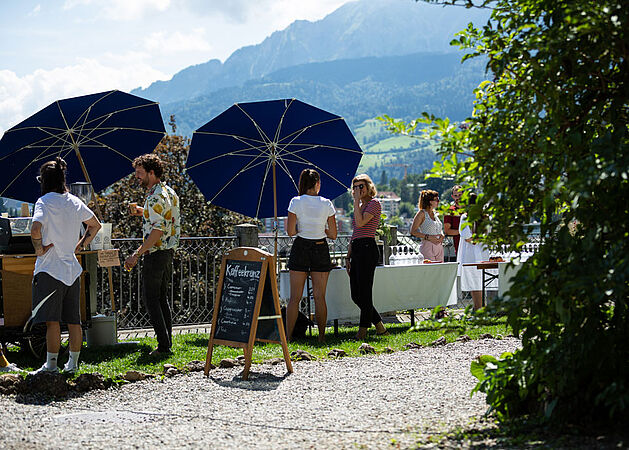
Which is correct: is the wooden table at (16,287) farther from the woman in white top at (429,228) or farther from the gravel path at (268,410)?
the woman in white top at (429,228)

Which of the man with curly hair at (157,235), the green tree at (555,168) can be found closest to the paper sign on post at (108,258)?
the man with curly hair at (157,235)

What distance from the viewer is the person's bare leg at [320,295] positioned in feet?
27.5

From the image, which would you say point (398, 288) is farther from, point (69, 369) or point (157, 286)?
point (69, 369)

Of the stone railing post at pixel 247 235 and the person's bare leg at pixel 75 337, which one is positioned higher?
the stone railing post at pixel 247 235

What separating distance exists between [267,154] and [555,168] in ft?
19.2

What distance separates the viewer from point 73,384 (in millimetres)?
6215

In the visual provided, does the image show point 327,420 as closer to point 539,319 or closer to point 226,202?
point 539,319

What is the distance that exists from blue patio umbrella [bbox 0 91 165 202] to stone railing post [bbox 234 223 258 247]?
1.96 meters

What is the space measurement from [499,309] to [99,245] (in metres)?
5.25

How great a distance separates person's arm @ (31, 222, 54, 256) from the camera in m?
6.47

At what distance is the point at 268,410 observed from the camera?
543 centimetres

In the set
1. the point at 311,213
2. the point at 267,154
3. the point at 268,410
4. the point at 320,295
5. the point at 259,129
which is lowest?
the point at 268,410

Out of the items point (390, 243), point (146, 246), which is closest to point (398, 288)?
point (390, 243)

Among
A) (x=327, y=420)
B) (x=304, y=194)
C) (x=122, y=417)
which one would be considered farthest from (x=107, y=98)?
(x=327, y=420)
